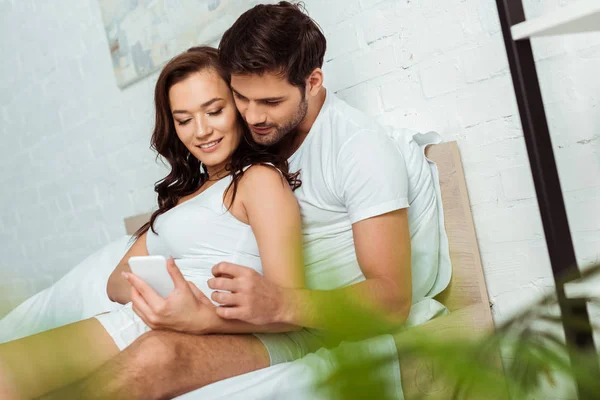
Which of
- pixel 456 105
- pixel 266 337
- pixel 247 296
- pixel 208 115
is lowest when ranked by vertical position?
pixel 266 337

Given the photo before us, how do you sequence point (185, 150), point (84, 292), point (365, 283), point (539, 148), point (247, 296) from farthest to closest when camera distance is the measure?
point (84, 292), point (185, 150), point (365, 283), point (247, 296), point (539, 148)

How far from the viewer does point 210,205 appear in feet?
4.78

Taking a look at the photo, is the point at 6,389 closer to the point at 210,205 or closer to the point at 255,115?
the point at 210,205

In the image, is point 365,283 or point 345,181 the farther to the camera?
point 345,181

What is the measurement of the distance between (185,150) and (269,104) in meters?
0.38

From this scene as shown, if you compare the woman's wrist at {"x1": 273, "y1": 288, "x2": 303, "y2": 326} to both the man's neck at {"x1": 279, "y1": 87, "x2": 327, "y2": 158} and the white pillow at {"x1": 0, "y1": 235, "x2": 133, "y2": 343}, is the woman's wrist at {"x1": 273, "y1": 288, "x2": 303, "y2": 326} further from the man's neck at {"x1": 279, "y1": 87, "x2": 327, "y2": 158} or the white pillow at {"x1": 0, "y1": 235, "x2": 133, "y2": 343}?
the white pillow at {"x1": 0, "y1": 235, "x2": 133, "y2": 343}

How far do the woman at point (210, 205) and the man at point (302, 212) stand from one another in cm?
6

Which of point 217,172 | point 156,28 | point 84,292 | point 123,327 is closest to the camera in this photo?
point 123,327

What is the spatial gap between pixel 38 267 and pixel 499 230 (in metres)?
2.45

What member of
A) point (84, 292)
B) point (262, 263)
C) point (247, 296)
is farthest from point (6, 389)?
point (84, 292)

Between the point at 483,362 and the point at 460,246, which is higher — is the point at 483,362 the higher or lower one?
the higher one

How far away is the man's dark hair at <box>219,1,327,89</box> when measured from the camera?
138 cm

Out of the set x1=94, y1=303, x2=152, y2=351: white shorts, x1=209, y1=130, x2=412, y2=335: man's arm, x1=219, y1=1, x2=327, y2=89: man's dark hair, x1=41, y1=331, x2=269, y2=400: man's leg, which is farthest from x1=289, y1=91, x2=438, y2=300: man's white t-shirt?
x1=94, y1=303, x2=152, y2=351: white shorts

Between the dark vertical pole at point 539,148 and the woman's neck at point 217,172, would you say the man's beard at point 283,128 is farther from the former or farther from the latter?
the dark vertical pole at point 539,148
